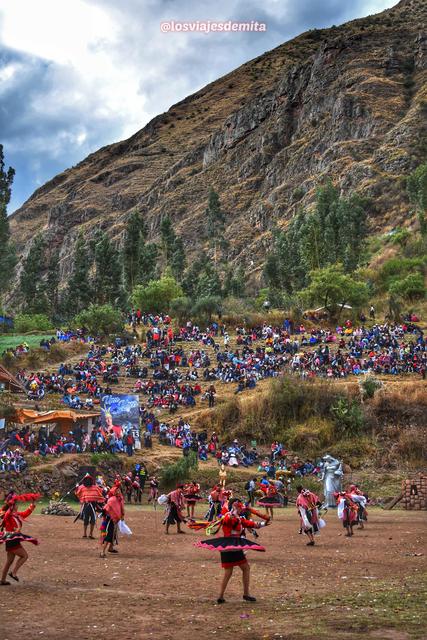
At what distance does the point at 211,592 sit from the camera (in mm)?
10828

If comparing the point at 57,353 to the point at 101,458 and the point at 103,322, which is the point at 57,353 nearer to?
the point at 103,322

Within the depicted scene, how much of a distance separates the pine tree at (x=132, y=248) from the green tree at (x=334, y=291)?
24.1 meters

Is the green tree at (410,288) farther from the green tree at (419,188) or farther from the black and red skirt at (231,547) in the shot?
the black and red skirt at (231,547)

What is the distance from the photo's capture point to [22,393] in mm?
40156

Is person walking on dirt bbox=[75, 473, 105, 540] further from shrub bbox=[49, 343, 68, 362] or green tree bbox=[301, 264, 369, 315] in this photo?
green tree bbox=[301, 264, 369, 315]

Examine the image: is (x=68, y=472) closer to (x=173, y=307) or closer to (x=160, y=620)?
(x=160, y=620)

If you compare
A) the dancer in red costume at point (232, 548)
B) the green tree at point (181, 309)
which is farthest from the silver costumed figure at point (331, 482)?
the green tree at point (181, 309)

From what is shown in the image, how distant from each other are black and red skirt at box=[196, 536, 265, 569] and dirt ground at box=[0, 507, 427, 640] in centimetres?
61

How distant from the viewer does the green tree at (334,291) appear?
59125 mm

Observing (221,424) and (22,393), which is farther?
(22,393)

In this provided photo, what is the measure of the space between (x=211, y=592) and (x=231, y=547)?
1.87 meters

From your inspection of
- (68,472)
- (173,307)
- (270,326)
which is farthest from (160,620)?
(173,307)

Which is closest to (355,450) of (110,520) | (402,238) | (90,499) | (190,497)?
(190,497)

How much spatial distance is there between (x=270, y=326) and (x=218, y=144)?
12250 centimetres
